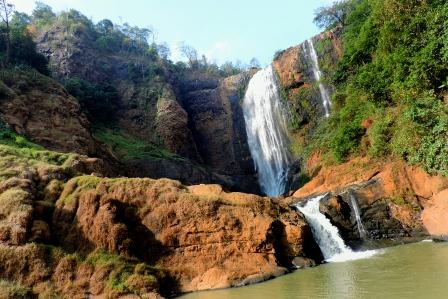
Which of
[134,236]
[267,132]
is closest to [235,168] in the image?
[267,132]

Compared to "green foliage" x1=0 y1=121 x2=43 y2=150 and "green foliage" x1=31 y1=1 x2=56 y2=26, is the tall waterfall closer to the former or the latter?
"green foliage" x1=0 y1=121 x2=43 y2=150

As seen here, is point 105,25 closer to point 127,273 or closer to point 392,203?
point 392,203

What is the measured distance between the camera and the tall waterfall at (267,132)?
3656cm

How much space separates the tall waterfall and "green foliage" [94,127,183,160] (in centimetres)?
800

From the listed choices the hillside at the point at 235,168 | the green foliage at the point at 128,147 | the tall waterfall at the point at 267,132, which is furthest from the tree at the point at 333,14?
the green foliage at the point at 128,147

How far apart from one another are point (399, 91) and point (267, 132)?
59.6ft

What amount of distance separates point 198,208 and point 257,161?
79.2 ft

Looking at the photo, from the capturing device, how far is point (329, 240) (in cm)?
1894

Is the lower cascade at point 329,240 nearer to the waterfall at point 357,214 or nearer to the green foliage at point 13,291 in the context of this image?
the waterfall at point 357,214

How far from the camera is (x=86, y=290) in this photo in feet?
42.4

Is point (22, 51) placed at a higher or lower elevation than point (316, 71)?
higher

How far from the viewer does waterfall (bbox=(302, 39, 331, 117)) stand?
3578 cm

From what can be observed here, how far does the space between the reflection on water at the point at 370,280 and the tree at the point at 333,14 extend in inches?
1150

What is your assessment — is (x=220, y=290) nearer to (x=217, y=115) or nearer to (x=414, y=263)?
(x=414, y=263)
